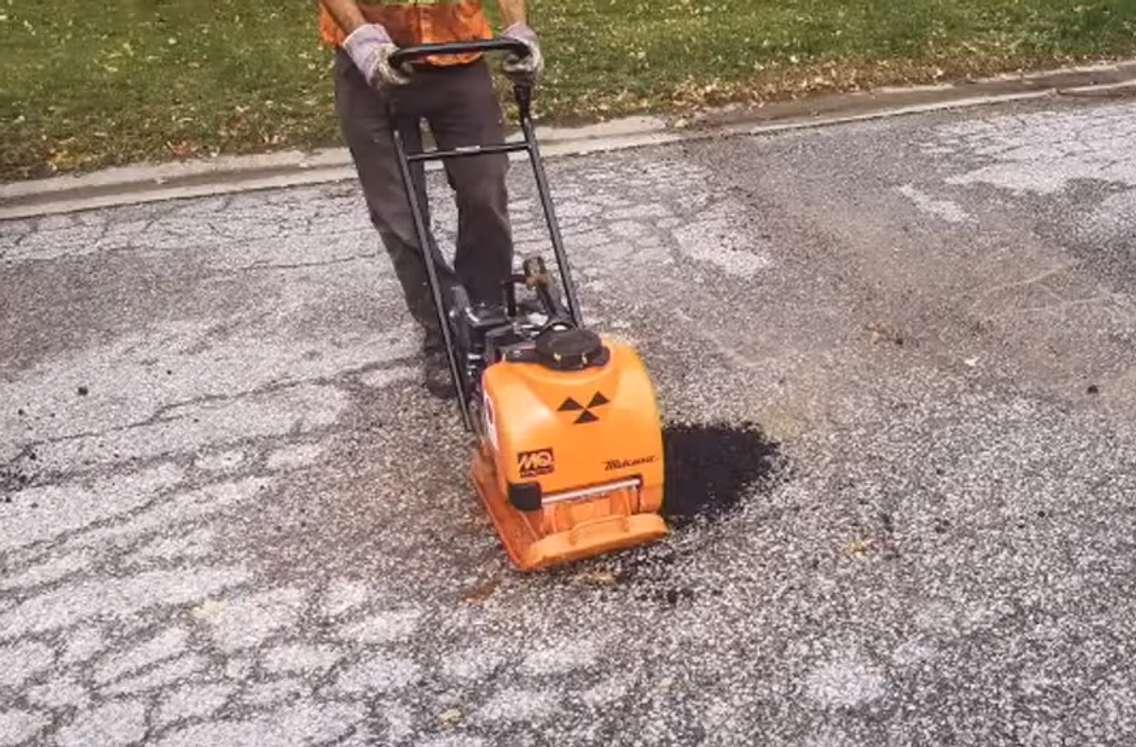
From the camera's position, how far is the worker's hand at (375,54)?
10.5 ft

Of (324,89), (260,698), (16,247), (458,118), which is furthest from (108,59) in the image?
(260,698)

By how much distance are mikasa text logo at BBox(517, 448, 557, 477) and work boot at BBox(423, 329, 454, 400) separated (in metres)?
1.11

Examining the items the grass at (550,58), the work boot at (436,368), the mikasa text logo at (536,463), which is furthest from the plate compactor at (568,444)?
the grass at (550,58)

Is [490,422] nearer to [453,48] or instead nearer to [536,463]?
[536,463]

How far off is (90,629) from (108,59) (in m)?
5.45

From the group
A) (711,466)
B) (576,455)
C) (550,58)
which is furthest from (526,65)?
(550,58)

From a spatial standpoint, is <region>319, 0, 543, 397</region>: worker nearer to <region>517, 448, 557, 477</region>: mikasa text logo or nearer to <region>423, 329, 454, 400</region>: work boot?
<region>423, 329, 454, 400</region>: work boot

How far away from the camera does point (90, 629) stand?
3014 millimetres

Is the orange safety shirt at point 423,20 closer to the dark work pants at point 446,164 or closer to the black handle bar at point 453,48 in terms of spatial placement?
the dark work pants at point 446,164

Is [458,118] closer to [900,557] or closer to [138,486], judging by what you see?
[138,486]

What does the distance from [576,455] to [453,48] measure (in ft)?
3.60

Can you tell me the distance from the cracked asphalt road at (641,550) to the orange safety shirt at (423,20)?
112 cm

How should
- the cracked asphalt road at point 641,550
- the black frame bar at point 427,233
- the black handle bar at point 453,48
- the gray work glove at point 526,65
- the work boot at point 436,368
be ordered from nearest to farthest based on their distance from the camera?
the cracked asphalt road at point 641,550 → the black handle bar at point 453,48 → the gray work glove at point 526,65 → the black frame bar at point 427,233 → the work boot at point 436,368

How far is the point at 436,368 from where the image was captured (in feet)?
13.4
